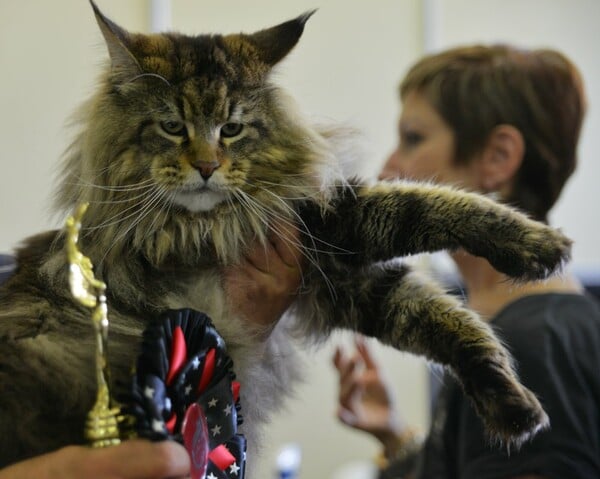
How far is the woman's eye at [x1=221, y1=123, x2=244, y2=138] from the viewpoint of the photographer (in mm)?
1088

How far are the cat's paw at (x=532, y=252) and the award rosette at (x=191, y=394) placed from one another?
0.45m

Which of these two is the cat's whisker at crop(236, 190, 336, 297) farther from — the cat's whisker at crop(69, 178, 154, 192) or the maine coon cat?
the cat's whisker at crop(69, 178, 154, 192)

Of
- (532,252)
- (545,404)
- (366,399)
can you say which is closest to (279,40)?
(532,252)

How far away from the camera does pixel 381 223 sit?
1112 millimetres

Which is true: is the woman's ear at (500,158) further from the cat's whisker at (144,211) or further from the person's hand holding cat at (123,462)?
the person's hand holding cat at (123,462)

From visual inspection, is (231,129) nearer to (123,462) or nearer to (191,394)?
(191,394)

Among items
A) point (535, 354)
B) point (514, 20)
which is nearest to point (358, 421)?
point (535, 354)

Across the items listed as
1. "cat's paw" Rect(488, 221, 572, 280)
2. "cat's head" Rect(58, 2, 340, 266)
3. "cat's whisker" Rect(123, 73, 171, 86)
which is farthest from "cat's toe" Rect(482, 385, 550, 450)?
"cat's whisker" Rect(123, 73, 171, 86)

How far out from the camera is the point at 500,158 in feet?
5.66

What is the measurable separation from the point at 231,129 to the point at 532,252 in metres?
0.50

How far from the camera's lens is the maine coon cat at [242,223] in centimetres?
101

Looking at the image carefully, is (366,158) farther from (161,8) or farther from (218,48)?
(161,8)

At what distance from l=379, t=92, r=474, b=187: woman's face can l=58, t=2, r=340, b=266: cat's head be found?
0.61 m

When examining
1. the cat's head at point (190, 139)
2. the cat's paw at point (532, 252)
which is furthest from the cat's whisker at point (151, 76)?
the cat's paw at point (532, 252)
